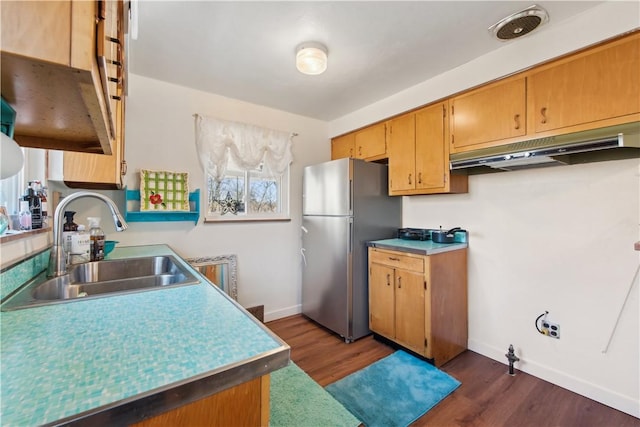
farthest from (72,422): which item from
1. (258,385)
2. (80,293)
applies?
(80,293)

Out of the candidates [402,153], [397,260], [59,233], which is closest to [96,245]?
[59,233]

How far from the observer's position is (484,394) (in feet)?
6.18

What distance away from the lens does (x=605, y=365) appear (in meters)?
1.79

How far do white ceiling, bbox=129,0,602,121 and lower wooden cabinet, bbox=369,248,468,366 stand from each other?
155 cm

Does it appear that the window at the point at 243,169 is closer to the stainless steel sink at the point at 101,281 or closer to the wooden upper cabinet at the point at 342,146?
the wooden upper cabinet at the point at 342,146

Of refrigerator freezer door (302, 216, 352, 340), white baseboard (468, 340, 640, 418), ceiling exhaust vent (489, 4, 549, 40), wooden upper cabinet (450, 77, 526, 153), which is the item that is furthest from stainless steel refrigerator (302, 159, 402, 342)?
ceiling exhaust vent (489, 4, 549, 40)

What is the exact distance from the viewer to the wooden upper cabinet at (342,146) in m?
3.39

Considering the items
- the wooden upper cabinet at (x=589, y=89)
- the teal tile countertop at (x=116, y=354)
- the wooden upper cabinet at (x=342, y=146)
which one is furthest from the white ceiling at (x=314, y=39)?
the teal tile countertop at (x=116, y=354)

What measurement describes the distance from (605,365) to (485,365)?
0.71 meters

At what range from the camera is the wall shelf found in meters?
2.34

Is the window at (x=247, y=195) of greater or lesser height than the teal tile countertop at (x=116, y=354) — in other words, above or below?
above

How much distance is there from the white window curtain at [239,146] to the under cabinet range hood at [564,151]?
5.99 ft

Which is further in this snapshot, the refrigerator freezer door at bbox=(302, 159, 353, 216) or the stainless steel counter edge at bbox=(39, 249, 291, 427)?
the refrigerator freezer door at bbox=(302, 159, 353, 216)

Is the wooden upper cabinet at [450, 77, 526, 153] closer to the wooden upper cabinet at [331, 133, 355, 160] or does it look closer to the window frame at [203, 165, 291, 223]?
the wooden upper cabinet at [331, 133, 355, 160]
